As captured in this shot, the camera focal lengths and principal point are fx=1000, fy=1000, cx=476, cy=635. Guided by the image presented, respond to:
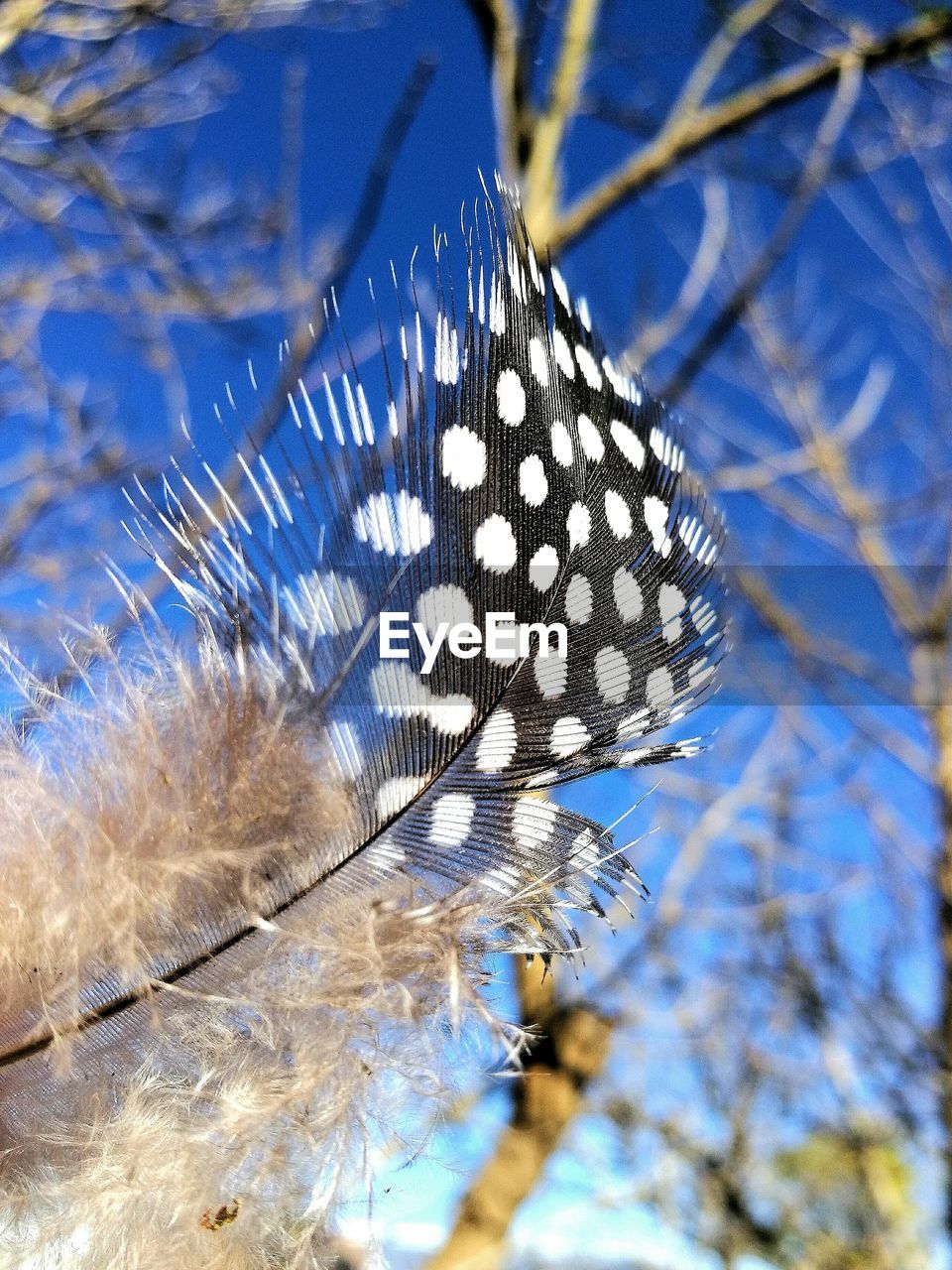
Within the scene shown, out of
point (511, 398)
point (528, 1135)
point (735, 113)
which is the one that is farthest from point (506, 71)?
point (528, 1135)

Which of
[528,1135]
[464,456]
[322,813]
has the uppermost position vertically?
[464,456]

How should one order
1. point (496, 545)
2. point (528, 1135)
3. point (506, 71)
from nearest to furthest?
point (496, 545) < point (528, 1135) < point (506, 71)

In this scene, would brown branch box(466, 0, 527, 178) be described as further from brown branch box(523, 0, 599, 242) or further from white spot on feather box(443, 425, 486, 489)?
white spot on feather box(443, 425, 486, 489)

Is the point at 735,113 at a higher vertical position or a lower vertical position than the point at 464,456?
higher

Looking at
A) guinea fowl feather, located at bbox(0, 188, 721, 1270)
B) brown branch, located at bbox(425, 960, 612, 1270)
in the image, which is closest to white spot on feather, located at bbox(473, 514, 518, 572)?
guinea fowl feather, located at bbox(0, 188, 721, 1270)

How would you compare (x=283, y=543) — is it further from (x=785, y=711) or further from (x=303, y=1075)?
(x=785, y=711)

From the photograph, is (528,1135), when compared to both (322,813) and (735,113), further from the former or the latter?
(735,113)

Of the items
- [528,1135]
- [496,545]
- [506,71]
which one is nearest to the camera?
[496,545]
